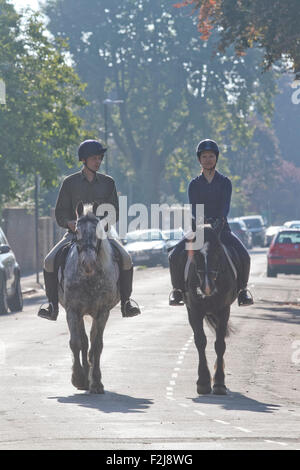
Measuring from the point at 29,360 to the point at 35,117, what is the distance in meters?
24.2

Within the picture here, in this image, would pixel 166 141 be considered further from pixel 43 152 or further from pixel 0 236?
pixel 0 236

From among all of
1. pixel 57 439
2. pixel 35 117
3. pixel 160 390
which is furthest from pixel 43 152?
pixel 57 439

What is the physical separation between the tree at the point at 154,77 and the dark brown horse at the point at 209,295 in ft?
199

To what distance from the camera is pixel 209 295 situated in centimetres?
1220

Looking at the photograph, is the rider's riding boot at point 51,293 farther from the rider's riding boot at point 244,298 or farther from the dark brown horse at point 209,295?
the rider's riding boot at point 244,298

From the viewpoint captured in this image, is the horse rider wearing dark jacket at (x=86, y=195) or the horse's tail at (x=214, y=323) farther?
the horse's tail at (x=214, y=323)

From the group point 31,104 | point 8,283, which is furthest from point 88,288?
point 31,104

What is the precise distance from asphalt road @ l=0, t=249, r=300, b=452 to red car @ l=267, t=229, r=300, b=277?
18078 mm

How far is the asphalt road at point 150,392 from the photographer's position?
838cm

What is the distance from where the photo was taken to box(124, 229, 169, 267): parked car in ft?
167

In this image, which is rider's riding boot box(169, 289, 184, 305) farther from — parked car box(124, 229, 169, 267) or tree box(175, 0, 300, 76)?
parked car box(124, 229, 169, 267)

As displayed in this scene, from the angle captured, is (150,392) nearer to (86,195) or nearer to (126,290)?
(126,290)

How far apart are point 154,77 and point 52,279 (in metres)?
63.3

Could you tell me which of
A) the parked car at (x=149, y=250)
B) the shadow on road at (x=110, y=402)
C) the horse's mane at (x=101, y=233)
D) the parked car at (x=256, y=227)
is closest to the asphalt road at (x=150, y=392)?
the shadow on road at (x=110, y=402)
